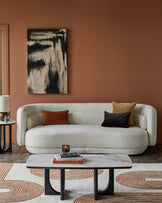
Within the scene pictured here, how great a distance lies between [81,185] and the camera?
340cm

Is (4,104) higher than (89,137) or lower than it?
higher

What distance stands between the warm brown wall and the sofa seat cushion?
1.17 m

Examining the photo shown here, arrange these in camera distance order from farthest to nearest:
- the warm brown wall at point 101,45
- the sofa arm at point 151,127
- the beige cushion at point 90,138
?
the warm brown wall at point 101,45 → the sofa arm at point 151,127 → the beige cushion at point 90,138

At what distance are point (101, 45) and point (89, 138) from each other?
1911 millimetres

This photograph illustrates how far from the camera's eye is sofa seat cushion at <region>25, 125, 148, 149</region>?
15.5ft

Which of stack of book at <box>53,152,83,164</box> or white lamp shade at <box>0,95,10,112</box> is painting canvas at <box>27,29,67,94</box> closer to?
white lamp shade at <box>0,95,10,112</box>

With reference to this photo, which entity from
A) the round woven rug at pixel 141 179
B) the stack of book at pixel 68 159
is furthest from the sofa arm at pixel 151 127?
the stack of book at pixel 68 159

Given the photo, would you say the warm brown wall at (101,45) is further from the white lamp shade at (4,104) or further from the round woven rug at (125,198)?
the round woven rug at (125,198)

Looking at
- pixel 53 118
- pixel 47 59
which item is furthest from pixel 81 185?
pixel 47 59

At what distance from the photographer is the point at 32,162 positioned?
10.1ft

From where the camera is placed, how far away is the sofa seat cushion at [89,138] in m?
4.73

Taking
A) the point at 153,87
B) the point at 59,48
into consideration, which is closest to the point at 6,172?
the point at 59,48

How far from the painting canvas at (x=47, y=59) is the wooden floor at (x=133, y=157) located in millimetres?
1286

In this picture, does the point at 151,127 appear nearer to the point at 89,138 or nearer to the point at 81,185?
the point at 89,138
